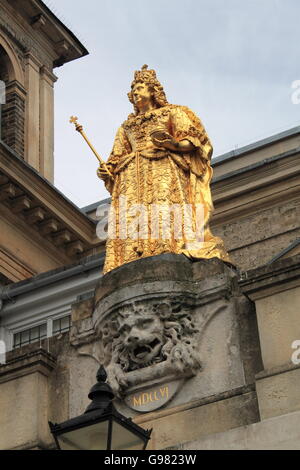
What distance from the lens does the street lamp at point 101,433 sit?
9352mm

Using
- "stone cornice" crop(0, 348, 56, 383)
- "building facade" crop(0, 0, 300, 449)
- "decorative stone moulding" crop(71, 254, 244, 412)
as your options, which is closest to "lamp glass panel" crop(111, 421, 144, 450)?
"building facade" crop(0, 0, 300, 449)

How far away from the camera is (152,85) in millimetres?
15672

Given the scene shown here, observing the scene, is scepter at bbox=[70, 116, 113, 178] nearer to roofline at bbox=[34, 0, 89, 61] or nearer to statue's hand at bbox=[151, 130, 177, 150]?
statue's hand at bbox=[151, 130, 177, 150]

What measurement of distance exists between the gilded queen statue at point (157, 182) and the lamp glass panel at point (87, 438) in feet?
15.4

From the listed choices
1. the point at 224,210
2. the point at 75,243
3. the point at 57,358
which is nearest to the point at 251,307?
the point at 57,358

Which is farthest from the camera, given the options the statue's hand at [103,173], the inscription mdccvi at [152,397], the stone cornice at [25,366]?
the statue's hand at [103,173]

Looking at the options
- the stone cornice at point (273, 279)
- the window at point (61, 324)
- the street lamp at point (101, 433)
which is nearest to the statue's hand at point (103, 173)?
the stone cornice at point (273, 279)

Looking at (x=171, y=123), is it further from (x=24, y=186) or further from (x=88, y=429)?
(x=24, y=186)

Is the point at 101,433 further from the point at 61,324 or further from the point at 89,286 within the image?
the point at 89,286

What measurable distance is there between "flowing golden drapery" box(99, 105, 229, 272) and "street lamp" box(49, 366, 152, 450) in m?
4.68

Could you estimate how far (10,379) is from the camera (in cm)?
1379

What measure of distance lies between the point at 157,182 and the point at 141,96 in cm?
141

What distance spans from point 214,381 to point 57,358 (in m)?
2.11

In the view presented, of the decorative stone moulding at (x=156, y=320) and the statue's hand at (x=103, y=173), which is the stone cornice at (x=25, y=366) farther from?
Result: the statue's hand at (x=103, y=173)
